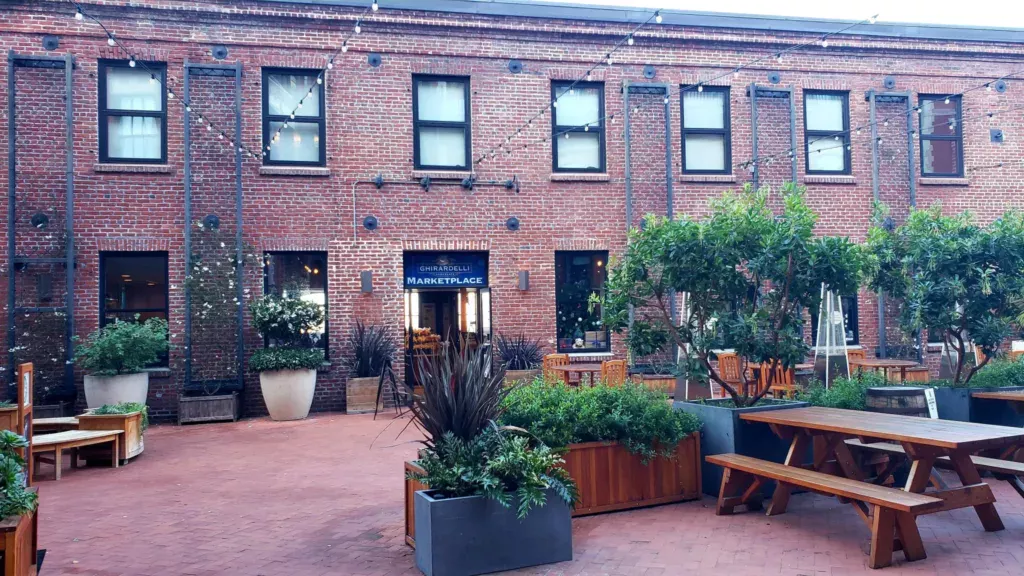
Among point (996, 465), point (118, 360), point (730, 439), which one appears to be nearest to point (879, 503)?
point (996, 465)

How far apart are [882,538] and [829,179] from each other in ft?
36.7

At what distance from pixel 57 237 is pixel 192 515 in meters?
7.49

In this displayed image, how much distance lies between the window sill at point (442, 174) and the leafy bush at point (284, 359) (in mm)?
3403

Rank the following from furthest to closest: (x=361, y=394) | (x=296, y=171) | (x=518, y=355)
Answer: (x=518, y=355), (x=296, y=171), (x=361, y=394)

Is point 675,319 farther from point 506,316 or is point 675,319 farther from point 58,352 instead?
point 58,352

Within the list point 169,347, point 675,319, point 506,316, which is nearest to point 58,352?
point 169,347

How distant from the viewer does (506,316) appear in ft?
44.3

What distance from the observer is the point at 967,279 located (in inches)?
317

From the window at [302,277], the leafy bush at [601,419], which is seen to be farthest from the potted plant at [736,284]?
the window at [302,277]

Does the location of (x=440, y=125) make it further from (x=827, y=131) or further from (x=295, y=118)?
(x=827, y=131)

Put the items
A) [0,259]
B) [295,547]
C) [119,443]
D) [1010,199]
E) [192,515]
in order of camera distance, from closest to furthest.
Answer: [295,547] < [192,515] < [119,443] < [0,259] < [1010,199]

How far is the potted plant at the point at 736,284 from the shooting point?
6.61 meters

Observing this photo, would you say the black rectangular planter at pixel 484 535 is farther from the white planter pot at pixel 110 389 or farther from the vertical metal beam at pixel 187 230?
the vertical metal beam at pixel 187 230

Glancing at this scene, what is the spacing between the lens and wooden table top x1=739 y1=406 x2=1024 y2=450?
484 centimetres
